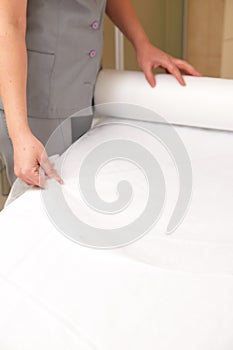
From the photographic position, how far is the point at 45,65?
142 centimetres

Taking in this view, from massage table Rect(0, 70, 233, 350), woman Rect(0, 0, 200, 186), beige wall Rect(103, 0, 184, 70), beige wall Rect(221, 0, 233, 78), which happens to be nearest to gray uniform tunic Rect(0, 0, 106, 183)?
woman Rect(0, 0, 200, 186)

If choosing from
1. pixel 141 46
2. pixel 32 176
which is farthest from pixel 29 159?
pixel 141 46

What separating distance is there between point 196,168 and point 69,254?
0.48m

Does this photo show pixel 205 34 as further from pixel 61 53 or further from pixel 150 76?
pixel 61 53

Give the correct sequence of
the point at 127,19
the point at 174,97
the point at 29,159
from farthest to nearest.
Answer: the point at 127,19 < the point at 174,97 < the point at 29,159

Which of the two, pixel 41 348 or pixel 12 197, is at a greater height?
pixel 41 348

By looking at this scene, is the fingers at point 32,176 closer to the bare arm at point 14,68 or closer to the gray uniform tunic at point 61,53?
the bare arm at point 14,68

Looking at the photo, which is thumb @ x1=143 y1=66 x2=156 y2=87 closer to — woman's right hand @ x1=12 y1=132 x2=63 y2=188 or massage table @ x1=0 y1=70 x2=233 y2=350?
massage table @ x1=0 y1=70 x2=233 y2=350

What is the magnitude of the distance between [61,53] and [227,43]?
5.11ft

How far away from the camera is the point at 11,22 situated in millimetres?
1201

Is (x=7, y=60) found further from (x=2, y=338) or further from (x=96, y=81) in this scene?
(x=2, y=338)

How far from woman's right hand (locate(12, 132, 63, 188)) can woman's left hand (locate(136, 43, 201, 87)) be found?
0.52m

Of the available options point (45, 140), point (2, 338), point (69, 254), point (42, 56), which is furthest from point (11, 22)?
point (2, 338)

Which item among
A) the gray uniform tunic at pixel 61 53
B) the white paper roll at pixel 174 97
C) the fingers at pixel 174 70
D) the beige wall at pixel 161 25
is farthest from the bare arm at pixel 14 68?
the beige wall at pixel 161 25
